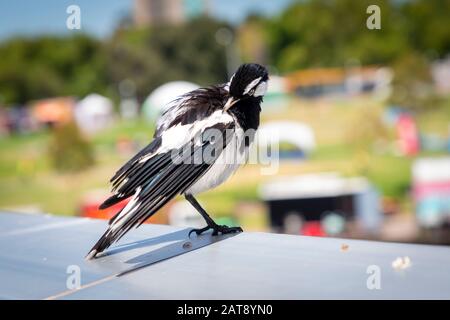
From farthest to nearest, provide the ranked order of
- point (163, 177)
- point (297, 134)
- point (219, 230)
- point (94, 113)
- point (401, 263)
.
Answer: point (94, 113) → point (297, 134) → point (219, 230) → point (163, 177) → point (401, 263)

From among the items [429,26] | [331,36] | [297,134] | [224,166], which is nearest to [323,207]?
[297,134]

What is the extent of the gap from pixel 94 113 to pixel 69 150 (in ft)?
6.08

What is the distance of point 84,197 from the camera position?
66.1 feet

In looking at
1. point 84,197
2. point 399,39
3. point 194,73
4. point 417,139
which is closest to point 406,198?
point 417,139

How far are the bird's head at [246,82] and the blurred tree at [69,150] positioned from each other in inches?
746

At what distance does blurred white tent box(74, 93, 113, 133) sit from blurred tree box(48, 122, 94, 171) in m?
0.80

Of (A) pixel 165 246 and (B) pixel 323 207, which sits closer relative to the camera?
(A) pixel 165 246

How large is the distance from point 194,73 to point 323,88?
12.8 feet

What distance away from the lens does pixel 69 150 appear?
20.8 m

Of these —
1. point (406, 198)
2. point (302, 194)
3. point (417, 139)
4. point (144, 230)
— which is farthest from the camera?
point (417, 139)

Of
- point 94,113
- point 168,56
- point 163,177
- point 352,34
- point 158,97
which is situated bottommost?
point 163,177

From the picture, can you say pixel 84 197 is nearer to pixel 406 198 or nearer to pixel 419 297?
pixel 406 198

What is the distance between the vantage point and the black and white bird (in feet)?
A: 4.15

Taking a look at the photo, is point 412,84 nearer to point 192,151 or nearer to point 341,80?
point 341,80
